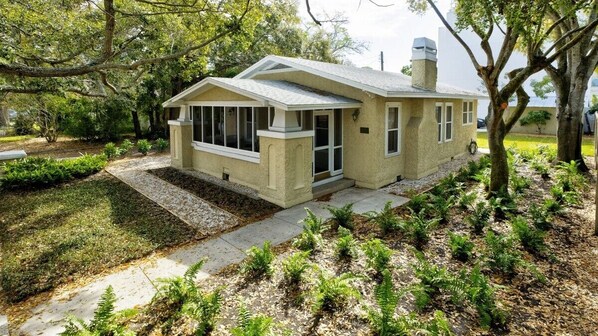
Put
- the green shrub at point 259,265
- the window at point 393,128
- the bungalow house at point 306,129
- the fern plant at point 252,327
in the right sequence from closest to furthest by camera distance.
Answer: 1. the fern plant at point 252,327
2. the green shrub at point 259,265
3. the bungalow house at point 306,129
4. the window at point 393,128

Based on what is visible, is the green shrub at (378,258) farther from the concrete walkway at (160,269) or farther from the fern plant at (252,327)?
the fern plant at (252,327)

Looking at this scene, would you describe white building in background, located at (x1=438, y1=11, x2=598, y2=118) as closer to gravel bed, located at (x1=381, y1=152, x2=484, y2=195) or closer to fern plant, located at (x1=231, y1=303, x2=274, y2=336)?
gravel bed, located at (x1=381, y1=152, x2=484, y2=195)

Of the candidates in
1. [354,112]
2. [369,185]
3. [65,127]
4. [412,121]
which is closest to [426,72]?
[412,121]

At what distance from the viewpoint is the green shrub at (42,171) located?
33.8ft

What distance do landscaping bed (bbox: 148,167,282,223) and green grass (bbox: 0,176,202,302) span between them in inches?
50.2

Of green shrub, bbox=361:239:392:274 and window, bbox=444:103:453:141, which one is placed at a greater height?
window, bbox=444:103:453:141

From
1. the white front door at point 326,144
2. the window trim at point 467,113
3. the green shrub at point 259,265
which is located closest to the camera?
the green shrub at point 259,265

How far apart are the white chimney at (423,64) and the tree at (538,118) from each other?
724 inches

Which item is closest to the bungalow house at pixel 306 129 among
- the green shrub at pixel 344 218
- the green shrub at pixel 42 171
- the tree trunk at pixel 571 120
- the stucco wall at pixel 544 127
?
the green shrub at pixel 344 218

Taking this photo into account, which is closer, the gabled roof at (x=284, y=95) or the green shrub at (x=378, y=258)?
the green shrub at (x=378, y=258)

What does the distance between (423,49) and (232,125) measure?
706 cm

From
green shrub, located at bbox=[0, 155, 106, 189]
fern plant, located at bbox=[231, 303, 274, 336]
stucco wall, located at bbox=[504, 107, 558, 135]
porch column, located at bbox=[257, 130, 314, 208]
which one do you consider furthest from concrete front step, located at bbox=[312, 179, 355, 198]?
stucco wall, located at bbox=[504, 107, 558, 135]

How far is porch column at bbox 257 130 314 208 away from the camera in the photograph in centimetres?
857

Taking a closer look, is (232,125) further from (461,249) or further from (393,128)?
(461,249)
